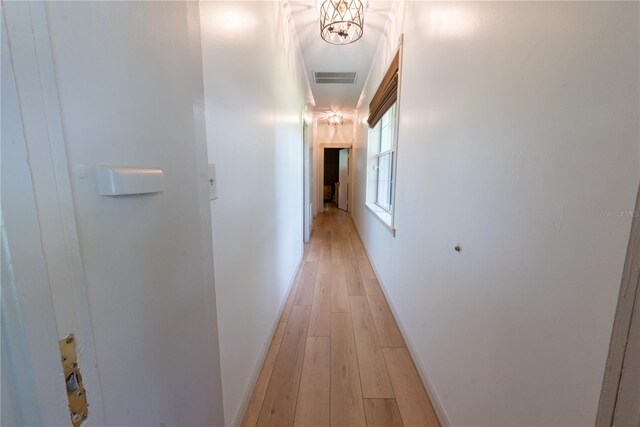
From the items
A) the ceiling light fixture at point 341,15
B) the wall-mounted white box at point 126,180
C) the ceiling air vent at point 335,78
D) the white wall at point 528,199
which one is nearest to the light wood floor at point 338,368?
the white wall at point 528,199

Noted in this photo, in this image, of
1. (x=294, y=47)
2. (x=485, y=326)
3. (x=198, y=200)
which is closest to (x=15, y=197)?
(x=198, y=200)

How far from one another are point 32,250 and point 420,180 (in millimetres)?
1600

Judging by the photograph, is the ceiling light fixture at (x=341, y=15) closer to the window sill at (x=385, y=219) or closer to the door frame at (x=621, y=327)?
the window sill at (x=385, y=219)

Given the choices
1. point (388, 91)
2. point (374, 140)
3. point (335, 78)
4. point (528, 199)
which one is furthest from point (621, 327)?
point (335, 78)

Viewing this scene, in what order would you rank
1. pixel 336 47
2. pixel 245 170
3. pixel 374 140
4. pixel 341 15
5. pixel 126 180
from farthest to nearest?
pixel 374 140 → pixel 336 47 → pixel 341 15 → pixel 245 170 → pixel 126 180

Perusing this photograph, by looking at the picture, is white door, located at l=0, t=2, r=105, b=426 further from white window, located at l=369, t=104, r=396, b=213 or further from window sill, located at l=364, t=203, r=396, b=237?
white window, located at l=369, t=104, r=396, b=213

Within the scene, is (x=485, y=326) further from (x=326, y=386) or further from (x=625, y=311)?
(x=326, y=386)

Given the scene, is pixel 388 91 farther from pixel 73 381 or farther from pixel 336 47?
pixel 73 381

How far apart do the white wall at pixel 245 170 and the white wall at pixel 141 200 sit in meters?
0.22

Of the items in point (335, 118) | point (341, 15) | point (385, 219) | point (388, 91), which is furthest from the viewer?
point (335, 118)

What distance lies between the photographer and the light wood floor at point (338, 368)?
125cm

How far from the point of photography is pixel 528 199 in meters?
0.69

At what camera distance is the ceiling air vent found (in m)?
3.49

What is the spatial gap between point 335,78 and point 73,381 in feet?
13.1
